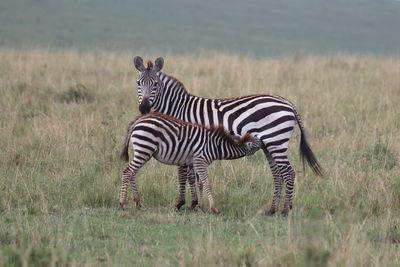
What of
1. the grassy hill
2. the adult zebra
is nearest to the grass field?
the adult zebra

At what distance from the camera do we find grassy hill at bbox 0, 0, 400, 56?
38.5 m

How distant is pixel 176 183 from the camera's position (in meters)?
7.97

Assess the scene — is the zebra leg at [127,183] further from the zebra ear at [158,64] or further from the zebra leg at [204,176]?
the zebra ear at [158,64]

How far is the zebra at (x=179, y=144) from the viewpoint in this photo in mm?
6973

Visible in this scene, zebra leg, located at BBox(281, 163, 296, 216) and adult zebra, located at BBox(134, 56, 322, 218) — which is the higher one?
adult zebra, located at BBox(134, 56, 322, 218)

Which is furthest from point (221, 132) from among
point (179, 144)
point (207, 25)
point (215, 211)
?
point (207, 25)

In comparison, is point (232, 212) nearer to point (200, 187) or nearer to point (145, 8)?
point (200, 187)

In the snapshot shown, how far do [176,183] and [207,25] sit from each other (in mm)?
40653

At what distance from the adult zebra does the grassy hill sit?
26581mm

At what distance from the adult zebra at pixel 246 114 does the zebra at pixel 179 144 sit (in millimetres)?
191

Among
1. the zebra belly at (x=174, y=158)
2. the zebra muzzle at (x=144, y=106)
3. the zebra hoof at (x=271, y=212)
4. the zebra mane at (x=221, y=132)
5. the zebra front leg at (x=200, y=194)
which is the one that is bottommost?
the zebra hoof at (x=271, y=212)

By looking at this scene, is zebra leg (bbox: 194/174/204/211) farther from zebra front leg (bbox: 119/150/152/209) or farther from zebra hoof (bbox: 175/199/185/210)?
zebra front leg (bbox: 119/150/152/209)

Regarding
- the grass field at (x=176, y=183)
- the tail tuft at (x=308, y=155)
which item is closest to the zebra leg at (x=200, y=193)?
the grass field at (x=176, y=183)

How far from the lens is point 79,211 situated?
6.79 m
